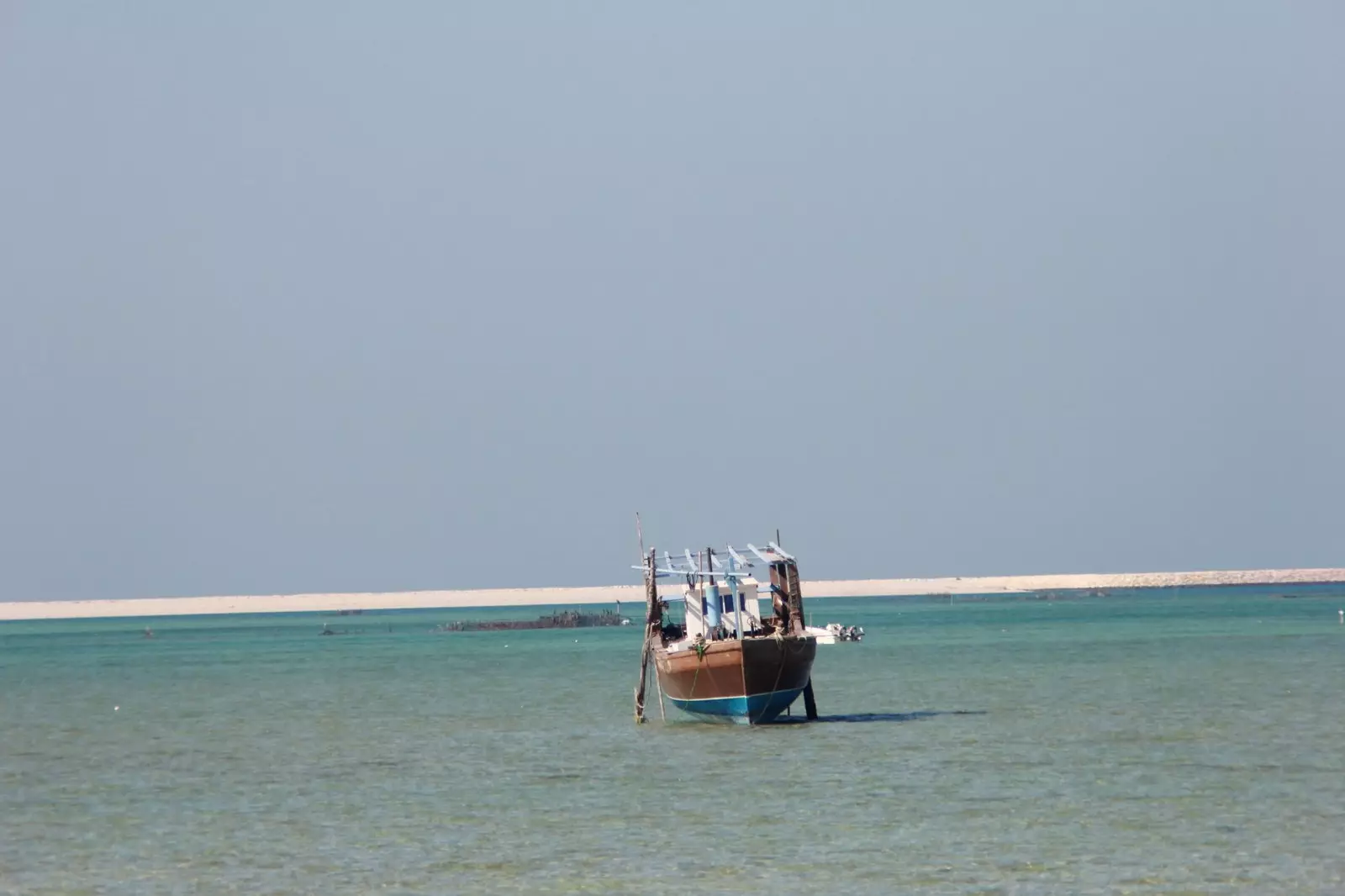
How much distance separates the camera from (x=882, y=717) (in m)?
57.7

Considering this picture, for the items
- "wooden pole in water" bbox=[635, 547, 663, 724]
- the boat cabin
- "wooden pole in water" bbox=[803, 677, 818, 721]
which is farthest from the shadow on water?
"wooden pole in water" bbox=[635, 547, 663, 724]

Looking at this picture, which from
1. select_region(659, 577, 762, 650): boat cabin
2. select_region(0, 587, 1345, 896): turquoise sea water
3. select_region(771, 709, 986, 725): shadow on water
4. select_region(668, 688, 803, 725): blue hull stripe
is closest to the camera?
select_region(0, 587, 1345, 896): turquoise sea water

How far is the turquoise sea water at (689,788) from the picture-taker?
2917 cm

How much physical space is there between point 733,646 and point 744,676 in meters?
1.19

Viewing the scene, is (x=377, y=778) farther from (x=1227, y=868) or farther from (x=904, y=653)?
(x=904, y=653)

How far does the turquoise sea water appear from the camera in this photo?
95.7 feet

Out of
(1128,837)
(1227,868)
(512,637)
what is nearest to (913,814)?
(1128,837)

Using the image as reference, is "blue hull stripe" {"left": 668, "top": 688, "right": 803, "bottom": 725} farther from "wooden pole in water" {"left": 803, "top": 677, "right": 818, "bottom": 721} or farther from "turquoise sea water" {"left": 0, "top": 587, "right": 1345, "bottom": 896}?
"wooden pole in water" {"left": 803, "top": 677, "right": 818, "bottom": 721}

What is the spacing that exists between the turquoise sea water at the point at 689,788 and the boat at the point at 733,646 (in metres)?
1.17

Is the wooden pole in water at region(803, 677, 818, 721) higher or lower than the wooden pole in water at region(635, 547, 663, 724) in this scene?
lower

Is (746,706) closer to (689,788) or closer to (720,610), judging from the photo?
(720,610)

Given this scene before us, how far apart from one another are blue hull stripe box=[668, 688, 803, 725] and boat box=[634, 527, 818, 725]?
0.03 m

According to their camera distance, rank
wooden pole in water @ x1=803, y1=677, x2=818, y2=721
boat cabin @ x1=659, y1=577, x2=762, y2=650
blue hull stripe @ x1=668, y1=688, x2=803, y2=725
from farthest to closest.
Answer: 1. wooden pole in water @ x1=803, y1=677, x2=818, y2=721
2. boat cabin @ x1=659, y1=577, x2=762, y2=650
3. blue hull stripe @ x1=668, y1=688, x2=803, y2=725

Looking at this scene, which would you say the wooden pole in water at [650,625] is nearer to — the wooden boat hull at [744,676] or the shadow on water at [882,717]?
the wooden boat hull at [744,676]
